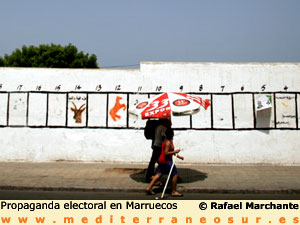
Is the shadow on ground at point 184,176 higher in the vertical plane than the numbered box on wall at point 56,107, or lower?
lower

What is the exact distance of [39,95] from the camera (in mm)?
12273

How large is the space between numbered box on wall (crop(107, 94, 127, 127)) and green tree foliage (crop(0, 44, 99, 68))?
20.1 metres

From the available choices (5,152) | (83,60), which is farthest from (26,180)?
(83,60)

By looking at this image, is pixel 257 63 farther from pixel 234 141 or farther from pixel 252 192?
pixel 252 192

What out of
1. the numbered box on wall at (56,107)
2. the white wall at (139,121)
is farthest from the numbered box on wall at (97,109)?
the numbered box on wall at (56,107)

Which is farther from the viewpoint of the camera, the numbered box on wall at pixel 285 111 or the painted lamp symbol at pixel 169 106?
the numbered box on wall at pixel 285 111

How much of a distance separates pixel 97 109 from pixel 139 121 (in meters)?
1.65

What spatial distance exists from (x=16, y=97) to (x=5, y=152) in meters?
2.13

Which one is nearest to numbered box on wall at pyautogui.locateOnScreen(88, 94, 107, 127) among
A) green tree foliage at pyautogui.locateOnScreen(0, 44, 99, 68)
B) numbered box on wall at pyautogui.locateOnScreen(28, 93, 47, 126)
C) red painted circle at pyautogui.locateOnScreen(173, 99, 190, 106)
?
numbered box on wall at pyautogui.locateOnScreen(28, 93, 47, 126)

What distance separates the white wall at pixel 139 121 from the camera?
12.0 meters

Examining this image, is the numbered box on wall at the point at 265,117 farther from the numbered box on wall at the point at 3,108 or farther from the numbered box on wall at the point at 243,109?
the numbered box on wall at the point at 3,108

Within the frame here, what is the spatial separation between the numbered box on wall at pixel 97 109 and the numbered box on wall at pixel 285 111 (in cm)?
649

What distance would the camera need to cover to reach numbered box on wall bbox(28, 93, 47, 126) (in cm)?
1226

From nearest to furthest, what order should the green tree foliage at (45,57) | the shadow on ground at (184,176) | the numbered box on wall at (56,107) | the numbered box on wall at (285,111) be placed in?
1. the shadow on ground at (184,176)
2. the numbered box on wall at (285,111)
3. the numbered box on wall at (56,107)
4. the green tree foliage at (45,57)
